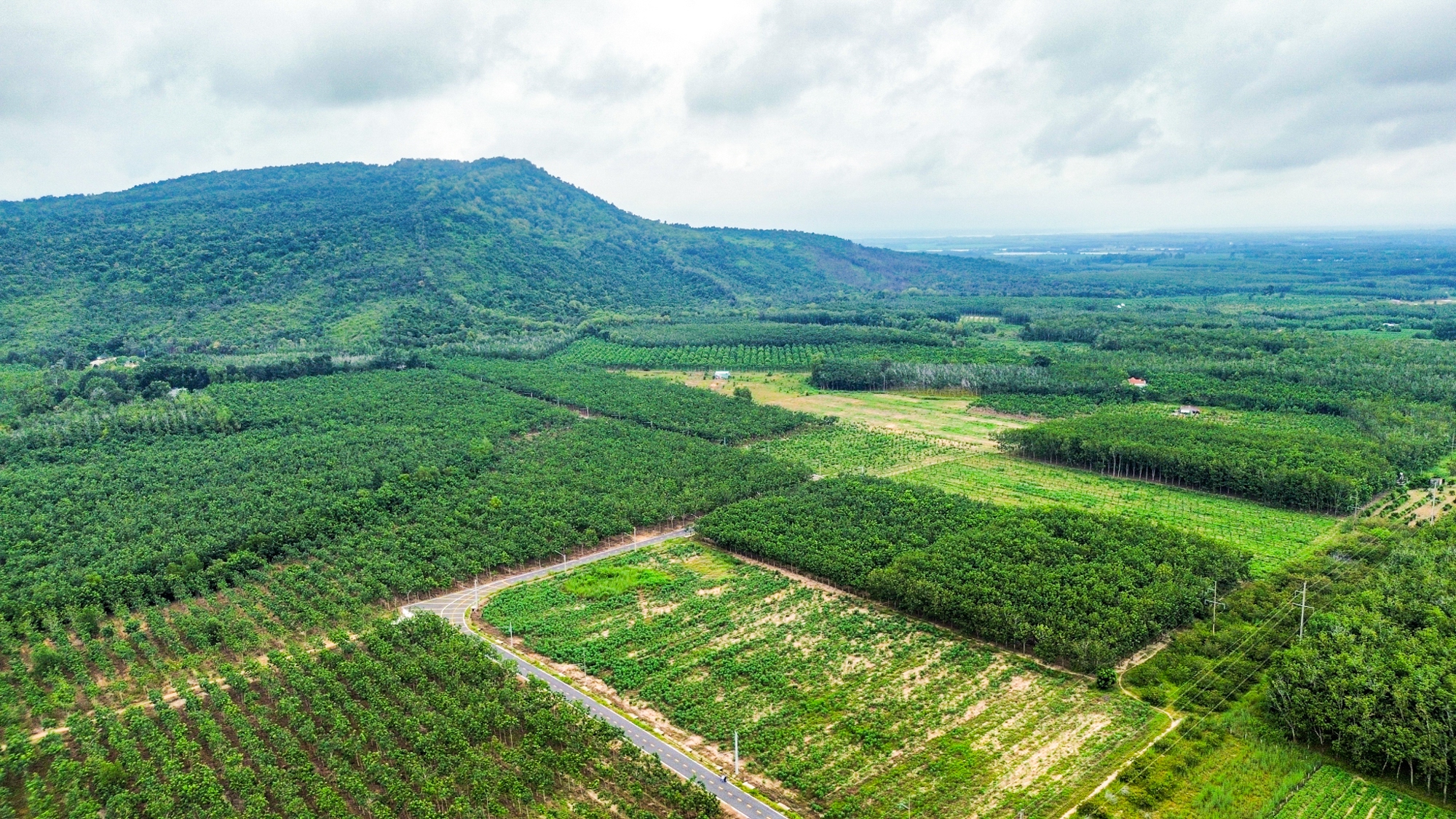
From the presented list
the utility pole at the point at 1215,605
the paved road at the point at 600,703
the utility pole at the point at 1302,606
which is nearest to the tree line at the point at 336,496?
the paved road at the point at 600,703

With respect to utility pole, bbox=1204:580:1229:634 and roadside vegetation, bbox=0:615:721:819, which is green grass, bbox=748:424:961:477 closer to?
utility pole, bbox=1204:580:1229:634

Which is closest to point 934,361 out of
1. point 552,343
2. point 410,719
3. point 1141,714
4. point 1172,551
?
point 552,343

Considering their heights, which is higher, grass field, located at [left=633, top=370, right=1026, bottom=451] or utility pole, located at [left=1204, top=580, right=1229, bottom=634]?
grass field, located at [left=633, top=370, right=1026, bottom=451]

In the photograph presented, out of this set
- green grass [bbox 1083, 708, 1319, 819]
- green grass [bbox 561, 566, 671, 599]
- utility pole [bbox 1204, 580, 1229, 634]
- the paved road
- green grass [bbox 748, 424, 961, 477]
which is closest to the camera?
green grass [bbox 1083, 708, 1319, 819]

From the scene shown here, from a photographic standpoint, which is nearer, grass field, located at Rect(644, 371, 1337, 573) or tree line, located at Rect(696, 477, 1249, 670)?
tree line, located at Rect(696, 477, 1249, 670)

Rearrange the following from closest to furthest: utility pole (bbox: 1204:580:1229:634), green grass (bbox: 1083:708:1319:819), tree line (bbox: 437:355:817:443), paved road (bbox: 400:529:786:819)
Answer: green grass (bbox: 1083:708:1319:819) → paved road (bbox: 400:529:786:819) → utility pole (bbox: 1204:580:1229:634) → tree line (bbox: 437:355:817:443)

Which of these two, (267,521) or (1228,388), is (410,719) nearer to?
(267,521)

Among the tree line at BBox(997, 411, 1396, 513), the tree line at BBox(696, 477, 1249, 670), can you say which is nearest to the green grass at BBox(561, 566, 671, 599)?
the tree line at BBox(696, 477, 1249, 670)
